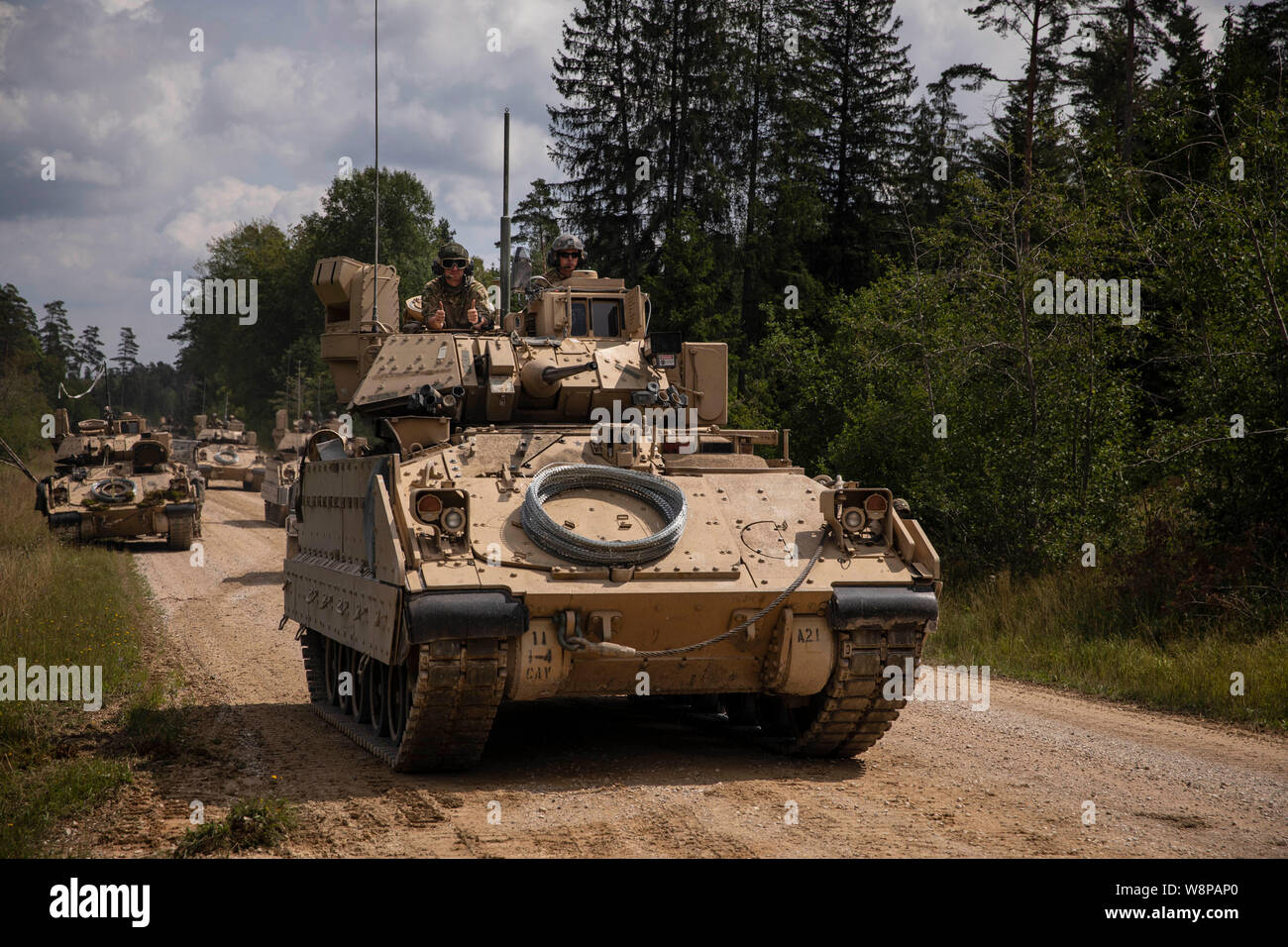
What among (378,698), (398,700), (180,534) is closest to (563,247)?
(378,698)

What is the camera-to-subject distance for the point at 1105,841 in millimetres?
6613

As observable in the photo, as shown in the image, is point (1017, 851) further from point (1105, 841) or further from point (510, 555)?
point (510, 555)

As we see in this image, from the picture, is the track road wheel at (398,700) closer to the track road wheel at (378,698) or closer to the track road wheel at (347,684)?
the track road wheel at (378,698)

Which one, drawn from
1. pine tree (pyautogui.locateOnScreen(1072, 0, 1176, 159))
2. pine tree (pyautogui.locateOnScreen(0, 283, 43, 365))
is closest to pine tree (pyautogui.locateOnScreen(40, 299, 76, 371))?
pine tree (pyautogui.locateOnScreen(0, 283, 43, 365))

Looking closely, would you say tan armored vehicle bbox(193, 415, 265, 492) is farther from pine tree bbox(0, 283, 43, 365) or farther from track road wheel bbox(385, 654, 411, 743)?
track road wheel bbox(385, 654, 411, 743)

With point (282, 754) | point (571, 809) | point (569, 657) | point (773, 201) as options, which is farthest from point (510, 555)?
point (773, 201)

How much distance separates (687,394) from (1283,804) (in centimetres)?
580

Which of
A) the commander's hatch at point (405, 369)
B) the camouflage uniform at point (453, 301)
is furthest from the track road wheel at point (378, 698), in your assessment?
the camouflage uniform at point (453, 301)

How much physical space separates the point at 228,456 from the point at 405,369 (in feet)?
134

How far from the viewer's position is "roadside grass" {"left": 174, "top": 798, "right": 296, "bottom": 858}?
6.23 m

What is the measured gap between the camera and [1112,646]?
42.2ft

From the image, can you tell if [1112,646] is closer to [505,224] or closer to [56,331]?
[505,224]

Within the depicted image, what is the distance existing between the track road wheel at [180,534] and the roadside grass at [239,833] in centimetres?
2155

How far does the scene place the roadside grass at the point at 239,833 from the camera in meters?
6.23
